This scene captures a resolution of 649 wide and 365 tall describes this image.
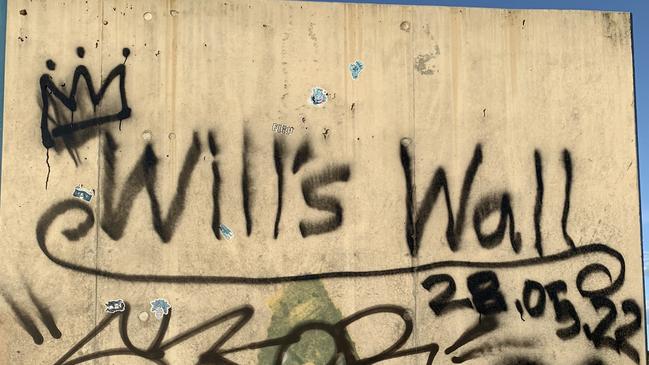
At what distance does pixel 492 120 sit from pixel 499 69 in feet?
0.99

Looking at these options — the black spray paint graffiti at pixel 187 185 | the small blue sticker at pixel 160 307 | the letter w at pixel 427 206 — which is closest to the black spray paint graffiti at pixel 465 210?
the letter w at pixel 427 206

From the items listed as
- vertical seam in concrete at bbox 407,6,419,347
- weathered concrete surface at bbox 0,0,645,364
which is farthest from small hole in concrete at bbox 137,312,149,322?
vertical seam in concrete at bbox 407,6,419,347

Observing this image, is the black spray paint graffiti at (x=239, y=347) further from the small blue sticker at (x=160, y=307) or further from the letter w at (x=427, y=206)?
the letter w at (x=427, y=206)

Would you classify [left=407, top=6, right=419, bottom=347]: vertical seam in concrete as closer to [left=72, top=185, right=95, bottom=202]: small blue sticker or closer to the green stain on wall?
the green stain on wall

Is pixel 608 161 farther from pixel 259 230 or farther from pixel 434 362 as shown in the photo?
pixel 259 230

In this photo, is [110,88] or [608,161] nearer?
[110,88]

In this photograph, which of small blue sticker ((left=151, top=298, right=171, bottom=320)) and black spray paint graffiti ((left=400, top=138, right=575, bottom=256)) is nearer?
small blue sticker ((left=151, top=298, right=171, bottom=320))

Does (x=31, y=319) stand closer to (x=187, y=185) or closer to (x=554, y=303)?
(x=187, y=185)

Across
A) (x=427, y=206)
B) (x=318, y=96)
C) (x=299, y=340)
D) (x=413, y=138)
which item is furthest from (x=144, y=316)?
(x=413, y=138)

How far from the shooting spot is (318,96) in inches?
175

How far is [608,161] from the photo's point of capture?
4664 millimetres

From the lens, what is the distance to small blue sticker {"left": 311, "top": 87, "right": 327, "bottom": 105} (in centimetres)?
445

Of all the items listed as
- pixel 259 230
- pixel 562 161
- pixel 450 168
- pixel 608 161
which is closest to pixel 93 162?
pixel 259 230

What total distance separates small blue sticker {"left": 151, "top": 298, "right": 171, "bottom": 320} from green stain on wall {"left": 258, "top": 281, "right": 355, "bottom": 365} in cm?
55
